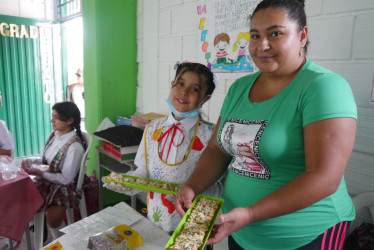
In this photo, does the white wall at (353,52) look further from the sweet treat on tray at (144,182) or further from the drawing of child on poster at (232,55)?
the sweet treat on tray at (144,182)

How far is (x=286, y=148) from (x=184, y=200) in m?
0.42

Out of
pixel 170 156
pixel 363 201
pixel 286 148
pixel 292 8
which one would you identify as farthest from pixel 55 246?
pixel 363 201

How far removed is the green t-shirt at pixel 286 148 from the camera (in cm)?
77

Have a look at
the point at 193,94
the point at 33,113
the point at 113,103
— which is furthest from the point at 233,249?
the point at 33,113

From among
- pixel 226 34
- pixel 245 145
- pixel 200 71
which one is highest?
pixel 226 34

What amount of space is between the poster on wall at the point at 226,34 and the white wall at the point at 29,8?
11.3 ft

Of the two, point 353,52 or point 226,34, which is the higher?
point 226,34

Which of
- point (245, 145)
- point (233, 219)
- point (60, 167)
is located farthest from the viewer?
point (60, 167)

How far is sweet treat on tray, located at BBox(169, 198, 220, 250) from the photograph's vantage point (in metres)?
0.79

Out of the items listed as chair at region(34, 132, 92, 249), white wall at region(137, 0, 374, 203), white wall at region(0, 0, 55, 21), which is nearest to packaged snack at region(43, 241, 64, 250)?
chair at region(34, 132, 92, 249)

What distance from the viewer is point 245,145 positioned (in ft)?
3.02

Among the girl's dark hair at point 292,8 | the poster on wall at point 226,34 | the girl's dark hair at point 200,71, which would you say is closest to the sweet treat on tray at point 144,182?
the girl's dark hair at point 200,71

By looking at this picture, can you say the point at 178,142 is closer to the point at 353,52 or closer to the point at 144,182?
the point at 144,182

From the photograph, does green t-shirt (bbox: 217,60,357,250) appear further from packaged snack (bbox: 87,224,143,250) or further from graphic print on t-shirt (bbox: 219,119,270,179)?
packaged snack (bbox: 87,224,143,250)
